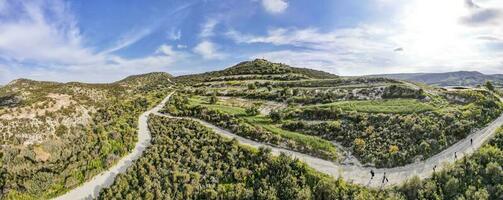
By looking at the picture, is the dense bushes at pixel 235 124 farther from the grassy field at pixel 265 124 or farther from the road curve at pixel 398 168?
the road curve at pixel 398 168

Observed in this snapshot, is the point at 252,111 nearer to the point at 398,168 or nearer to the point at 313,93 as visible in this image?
the point at 313,93

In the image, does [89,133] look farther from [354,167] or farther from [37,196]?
[354,167]

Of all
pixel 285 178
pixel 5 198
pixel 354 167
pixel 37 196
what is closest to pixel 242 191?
pixel 285 178

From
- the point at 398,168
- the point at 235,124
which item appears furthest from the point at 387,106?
the point at 235,124

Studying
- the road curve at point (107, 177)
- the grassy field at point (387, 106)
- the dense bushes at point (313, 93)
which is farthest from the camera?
the dense bushes at point (313, 93)

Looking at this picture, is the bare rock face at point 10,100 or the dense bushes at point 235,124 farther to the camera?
the bare rock face at point 10,100

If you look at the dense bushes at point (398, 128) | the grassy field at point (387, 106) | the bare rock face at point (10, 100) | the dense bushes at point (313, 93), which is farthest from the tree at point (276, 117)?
the bare rock face at point (10, 100)

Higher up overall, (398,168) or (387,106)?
(387,106)
